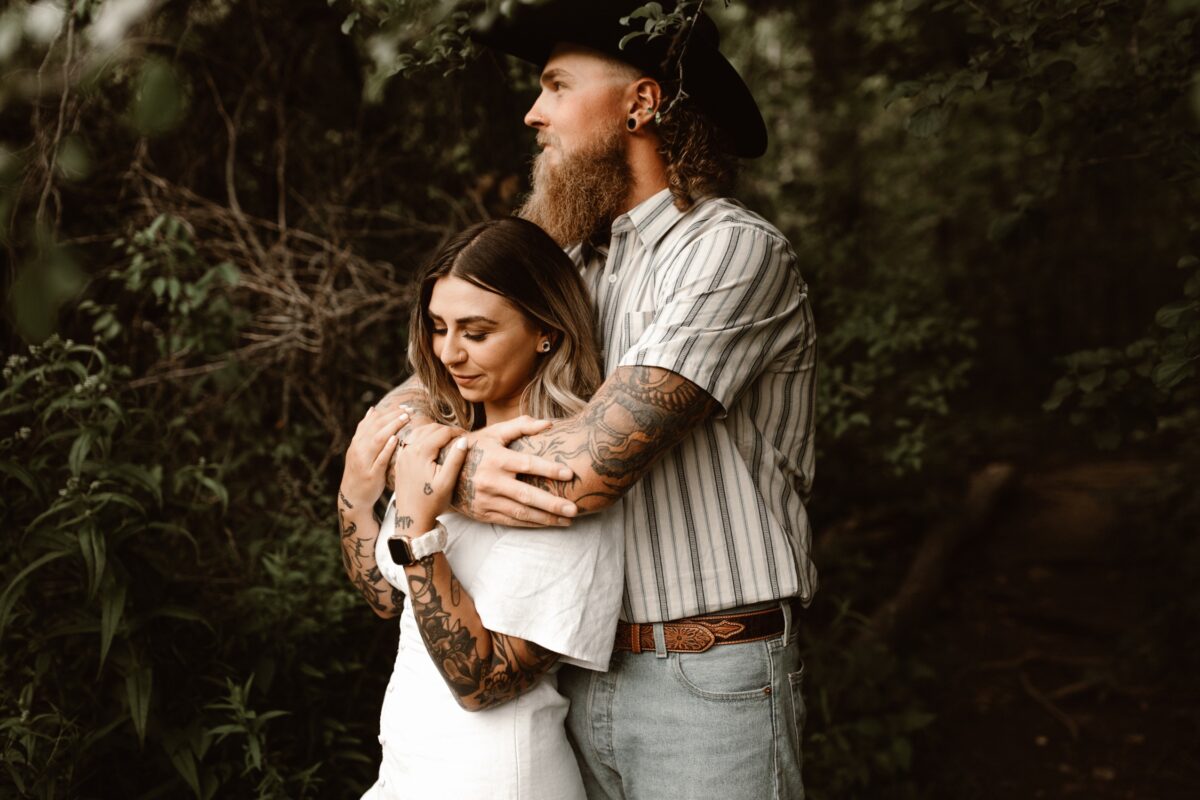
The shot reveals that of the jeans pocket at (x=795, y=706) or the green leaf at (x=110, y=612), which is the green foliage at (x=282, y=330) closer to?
the green leaf at (x=110, y=612)

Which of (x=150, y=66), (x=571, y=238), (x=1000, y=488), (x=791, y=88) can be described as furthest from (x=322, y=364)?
(x=1000, y=488)

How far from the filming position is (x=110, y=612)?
2.43 meters

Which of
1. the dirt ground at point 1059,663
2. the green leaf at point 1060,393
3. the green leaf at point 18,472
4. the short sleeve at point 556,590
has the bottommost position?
the dirt ground at point 1059,663

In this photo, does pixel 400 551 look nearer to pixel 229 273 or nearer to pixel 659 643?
pixel 659 643

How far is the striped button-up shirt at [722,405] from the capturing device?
6.04 feet

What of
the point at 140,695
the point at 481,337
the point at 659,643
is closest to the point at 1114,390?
the point at 659,643

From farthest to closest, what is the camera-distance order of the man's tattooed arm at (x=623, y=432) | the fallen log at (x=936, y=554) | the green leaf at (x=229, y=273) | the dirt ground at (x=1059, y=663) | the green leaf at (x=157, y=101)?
the fallen log at (x=936, y=554) < the dirt ground at (x=1059, y=663) < the green leaf at (x=229, y=273) < the man's tattooed arm at (x=623, y=432) < the green leaf at (x=157, y=101)

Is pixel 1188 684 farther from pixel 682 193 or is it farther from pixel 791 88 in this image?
pixel 682 193

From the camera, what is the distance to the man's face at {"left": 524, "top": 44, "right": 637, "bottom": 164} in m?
2.14

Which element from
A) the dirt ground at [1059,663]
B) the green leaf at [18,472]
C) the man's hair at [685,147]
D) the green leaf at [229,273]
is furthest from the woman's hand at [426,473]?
the dirt ground at [1059,663]

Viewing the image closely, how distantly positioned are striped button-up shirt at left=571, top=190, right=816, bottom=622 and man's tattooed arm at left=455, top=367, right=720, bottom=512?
0.11ft

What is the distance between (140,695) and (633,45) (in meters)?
1.97

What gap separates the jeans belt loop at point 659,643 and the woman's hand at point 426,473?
491 millimetres

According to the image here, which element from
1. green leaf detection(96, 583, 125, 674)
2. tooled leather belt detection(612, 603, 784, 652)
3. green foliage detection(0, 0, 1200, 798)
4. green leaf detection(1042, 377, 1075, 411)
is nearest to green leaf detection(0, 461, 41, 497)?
green foliage detection(0, 0, 1200, 798)
